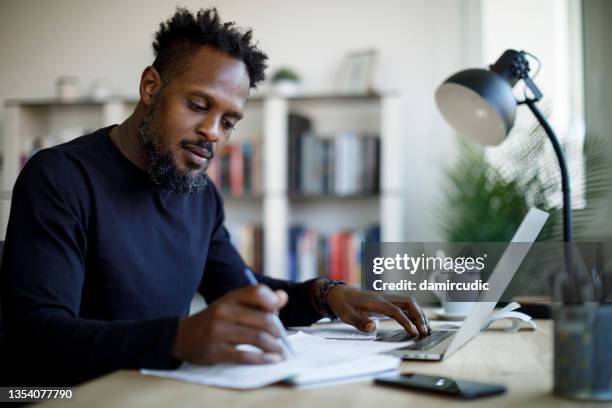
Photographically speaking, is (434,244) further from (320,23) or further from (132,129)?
(132,129)

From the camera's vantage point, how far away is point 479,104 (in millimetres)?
1433

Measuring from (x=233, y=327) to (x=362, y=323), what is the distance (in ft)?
1.49

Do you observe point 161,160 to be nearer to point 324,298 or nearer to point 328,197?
point 324,298

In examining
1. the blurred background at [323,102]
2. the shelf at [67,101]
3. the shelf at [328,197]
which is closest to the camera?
the blurred background at [323,102]

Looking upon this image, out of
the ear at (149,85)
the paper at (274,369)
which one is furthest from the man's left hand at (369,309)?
the ear at (149,85)

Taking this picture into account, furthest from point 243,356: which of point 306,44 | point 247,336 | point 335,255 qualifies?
point 306,44

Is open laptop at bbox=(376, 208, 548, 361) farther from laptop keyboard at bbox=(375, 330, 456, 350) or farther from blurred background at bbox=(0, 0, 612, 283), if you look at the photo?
blurred background at bbox=(0, 0, 612, 283)

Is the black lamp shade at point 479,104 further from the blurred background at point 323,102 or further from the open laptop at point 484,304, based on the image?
the blurred background at point 323,102

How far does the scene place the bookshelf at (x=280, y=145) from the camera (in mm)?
3215

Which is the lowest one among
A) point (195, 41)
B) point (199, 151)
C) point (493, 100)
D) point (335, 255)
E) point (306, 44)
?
point (335, 255)

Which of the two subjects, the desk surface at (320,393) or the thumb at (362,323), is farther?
the thumb at (362,323)

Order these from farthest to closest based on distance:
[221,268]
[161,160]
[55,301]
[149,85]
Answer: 1. [221,268]
2. [149,85]
3. [161,160]
4. [55,301]

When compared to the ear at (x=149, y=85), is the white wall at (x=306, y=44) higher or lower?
higher

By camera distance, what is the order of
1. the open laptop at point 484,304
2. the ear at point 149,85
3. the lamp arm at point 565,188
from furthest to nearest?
the ear at point 149,85 < the lamp arm at point 565,188 < the open laptop at point 484,304
